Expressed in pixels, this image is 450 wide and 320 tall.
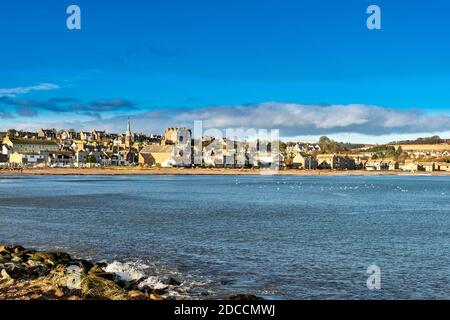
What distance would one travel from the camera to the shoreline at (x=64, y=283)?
14359 millimetres

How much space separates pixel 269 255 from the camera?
77.9 feet

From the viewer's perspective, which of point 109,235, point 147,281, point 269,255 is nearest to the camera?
point 147,281

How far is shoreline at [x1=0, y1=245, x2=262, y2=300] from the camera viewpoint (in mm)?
14359

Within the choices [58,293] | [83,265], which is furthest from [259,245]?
[58,293]

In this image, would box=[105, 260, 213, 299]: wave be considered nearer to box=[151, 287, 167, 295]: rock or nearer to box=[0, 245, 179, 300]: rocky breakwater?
box=[151, 287, 167, 295]: rock

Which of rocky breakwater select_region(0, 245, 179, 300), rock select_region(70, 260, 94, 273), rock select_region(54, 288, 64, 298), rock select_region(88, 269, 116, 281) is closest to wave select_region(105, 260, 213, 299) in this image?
rocky breakwater select_region(0, 245, 179, 300)

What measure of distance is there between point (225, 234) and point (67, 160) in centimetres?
17656

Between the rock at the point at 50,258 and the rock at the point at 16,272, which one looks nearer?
the rock at the point at 16,272

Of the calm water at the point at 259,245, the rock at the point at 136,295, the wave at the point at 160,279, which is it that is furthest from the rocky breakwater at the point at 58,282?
the calm water at the point at 259,245

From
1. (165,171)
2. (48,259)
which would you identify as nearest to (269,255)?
(48,259)

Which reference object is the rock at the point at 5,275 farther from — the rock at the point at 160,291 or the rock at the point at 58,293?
the rock at the point at 160,291
